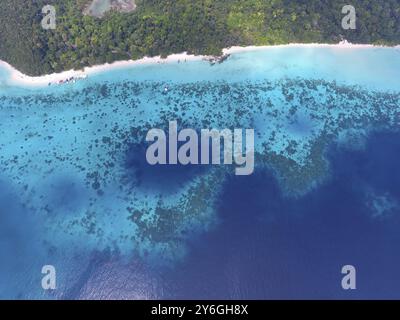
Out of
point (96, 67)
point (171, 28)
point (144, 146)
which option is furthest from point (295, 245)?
point (96, 67)

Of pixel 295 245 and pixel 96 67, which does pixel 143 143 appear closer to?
pixel 96 67

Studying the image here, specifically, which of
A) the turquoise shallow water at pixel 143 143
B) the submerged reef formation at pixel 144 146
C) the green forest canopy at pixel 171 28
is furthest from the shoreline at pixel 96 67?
the submerged reef formation at pixel 144 146

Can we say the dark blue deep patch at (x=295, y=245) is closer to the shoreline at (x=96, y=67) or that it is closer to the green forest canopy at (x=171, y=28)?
the shoreline at (x=96, y=67)

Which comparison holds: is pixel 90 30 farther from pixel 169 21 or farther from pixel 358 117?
pixel 358 117

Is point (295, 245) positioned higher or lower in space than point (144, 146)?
lower
